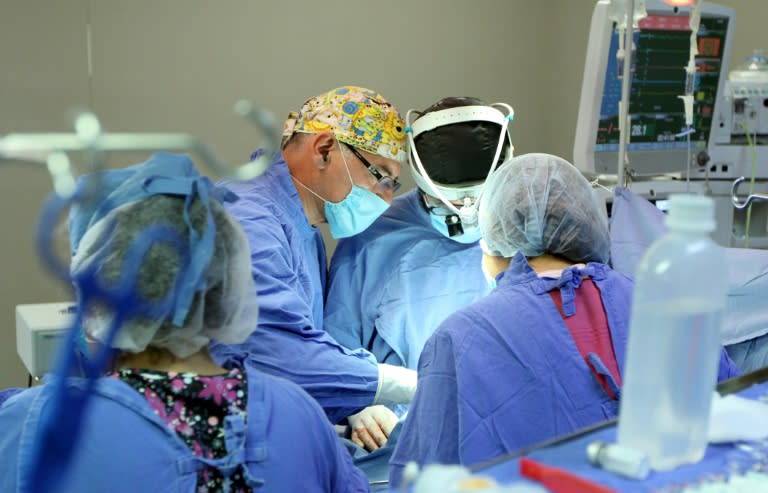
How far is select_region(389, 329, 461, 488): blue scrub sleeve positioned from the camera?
1.58 meters

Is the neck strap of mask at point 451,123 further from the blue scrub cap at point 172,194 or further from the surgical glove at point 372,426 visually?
the blue scrub cap at point 172,194

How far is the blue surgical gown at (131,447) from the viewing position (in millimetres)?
1135

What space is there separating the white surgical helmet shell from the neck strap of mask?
3.77 feet

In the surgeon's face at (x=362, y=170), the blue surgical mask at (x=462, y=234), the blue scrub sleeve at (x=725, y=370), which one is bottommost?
the blue scrub sleeve at (x=725, y=370)

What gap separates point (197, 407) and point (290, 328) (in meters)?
0.85

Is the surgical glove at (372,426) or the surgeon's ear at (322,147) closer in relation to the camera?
the surgical glove at (372,426)

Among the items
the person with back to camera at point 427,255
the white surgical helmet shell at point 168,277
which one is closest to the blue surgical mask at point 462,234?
the person with back to camera at point 427,255

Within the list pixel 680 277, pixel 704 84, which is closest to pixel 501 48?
Result: pixel 704 84

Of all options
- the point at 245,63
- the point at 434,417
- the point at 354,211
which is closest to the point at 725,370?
the point at 434,417

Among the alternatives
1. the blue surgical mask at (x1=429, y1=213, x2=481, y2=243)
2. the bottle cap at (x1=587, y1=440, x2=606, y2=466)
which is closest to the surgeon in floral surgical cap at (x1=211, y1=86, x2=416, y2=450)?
the blue surgical mask at (x1=429, y1=213, x2=481, y2=243)

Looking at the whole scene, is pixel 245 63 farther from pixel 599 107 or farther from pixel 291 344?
pixel 291 344

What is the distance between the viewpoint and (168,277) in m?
1.15

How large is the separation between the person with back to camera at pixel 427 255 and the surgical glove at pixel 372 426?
21cm

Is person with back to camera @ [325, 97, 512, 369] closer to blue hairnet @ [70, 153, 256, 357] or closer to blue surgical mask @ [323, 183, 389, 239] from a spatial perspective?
blue surgical mask @ [323, 183, 389, 239]
